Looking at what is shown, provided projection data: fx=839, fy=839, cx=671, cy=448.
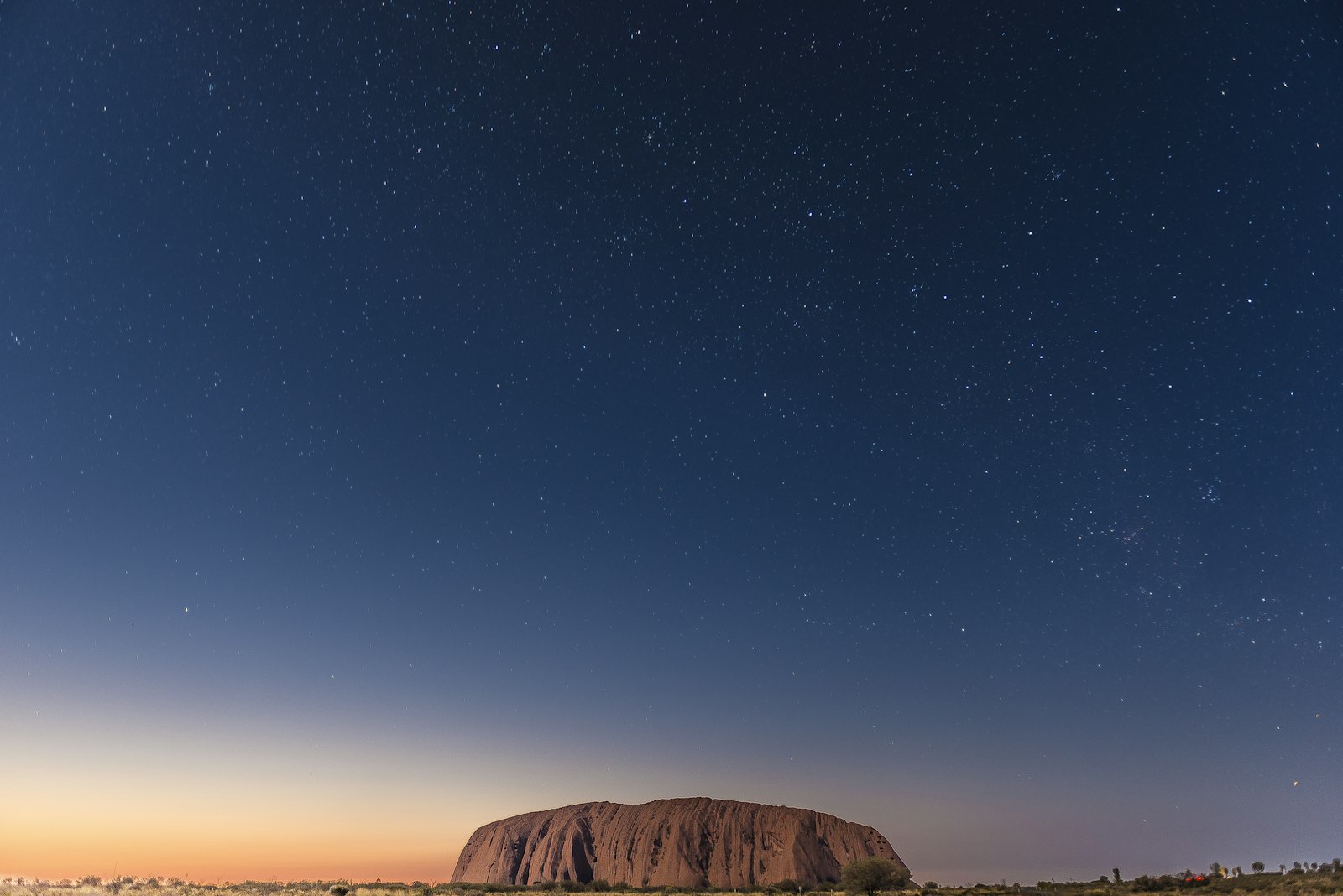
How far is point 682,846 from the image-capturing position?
13062 cm

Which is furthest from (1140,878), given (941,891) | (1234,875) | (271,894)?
(271,894)

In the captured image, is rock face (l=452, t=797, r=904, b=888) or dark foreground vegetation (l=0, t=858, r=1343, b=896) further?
rock face (l=452, t=797, r=904, b=888)

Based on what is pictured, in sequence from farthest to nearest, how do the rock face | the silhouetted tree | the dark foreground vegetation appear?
the rock face
the silhouetted tree
the dark foreground vegetation

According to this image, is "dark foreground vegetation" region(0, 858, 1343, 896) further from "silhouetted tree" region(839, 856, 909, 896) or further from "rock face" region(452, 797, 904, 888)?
"rock face" region(452, 797, 904, 888)

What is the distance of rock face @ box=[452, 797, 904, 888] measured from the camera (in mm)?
124250

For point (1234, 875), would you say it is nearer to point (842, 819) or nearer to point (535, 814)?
point (842, 819)

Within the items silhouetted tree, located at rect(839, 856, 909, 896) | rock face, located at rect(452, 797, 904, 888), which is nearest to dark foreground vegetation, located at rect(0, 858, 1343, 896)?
silhouetted tree, located at rect(839, 856, 909, 896)

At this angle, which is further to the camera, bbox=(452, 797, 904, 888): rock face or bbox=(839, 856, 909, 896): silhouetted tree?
bbox=(452, 797, 904, 888): rock face

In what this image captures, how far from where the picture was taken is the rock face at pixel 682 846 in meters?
124

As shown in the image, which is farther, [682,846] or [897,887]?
[682,846]

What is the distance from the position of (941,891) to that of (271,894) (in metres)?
38.7

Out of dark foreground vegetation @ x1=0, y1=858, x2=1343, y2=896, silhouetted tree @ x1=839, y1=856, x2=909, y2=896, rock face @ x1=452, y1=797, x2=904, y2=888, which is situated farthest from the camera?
rock face @ x1=452, y1=797, x2=904, y2=888

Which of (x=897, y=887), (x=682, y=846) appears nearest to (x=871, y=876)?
(x=897, y=887)

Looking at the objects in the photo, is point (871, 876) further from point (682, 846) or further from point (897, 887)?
point (682, 846)
